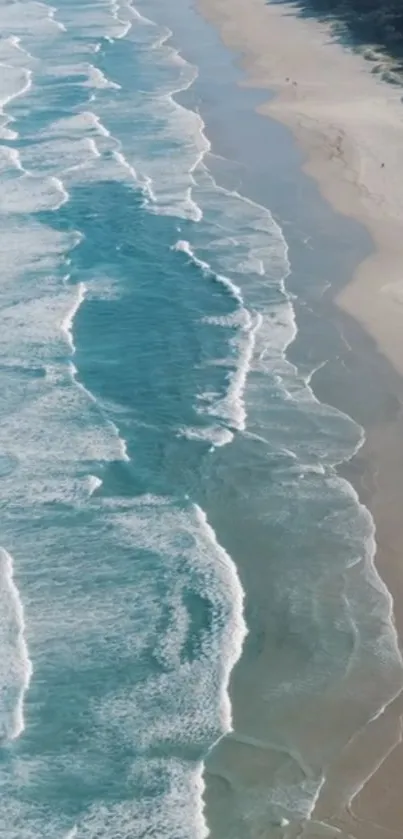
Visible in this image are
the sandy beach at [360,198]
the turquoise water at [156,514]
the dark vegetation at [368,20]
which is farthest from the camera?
the dark vegetation at [368,20]

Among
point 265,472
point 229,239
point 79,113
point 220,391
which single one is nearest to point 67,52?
point 79,113

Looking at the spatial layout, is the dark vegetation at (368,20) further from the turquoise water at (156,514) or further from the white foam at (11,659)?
the white foam at (11,659)

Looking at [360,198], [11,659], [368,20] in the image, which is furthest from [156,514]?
[368,20]

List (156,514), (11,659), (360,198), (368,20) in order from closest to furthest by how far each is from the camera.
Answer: (11,659) < (156,514) < (360,198) < (368,20)

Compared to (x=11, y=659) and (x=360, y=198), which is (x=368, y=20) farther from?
(x=11, y=659)

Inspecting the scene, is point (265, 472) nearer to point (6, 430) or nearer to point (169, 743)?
point (6, 430)

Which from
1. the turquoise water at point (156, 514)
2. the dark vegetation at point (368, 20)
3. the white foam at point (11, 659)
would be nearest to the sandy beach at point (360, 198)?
the turquoise water at point (156, 514)

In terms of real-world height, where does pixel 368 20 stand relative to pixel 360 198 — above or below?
below
